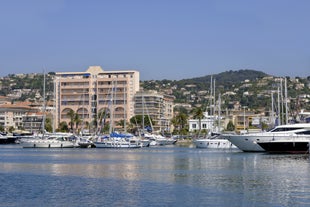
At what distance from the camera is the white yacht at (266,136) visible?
278ft

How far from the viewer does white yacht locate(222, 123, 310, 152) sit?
84.6 meters

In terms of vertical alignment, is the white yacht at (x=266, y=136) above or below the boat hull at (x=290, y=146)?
above

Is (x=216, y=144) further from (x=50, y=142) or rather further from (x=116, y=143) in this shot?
(x=50, y=142)

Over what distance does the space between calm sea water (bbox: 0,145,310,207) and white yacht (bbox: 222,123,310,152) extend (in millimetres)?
15822

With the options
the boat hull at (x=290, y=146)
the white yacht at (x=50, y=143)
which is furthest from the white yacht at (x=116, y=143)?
the boat hull at (x=290, y=146)

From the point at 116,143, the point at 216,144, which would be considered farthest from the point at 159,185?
the point at 116,143

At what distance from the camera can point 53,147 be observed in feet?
413

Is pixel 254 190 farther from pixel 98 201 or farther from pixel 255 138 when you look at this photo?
pixel 255 138

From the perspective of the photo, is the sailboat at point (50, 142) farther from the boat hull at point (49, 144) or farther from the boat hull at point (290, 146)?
the boat hull at point (290, 146)

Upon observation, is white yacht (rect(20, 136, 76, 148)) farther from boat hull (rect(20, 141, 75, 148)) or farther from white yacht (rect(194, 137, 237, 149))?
white yacht (rect(194, 137, 237, 149))

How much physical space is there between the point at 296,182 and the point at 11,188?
19969 mm

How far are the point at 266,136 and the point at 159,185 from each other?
132 feet

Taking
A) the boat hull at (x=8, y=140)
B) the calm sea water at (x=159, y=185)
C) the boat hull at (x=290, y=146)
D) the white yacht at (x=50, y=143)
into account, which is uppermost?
the boat hull at (x=8, y=140)

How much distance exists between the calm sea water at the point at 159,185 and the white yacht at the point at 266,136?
15.8 metres
